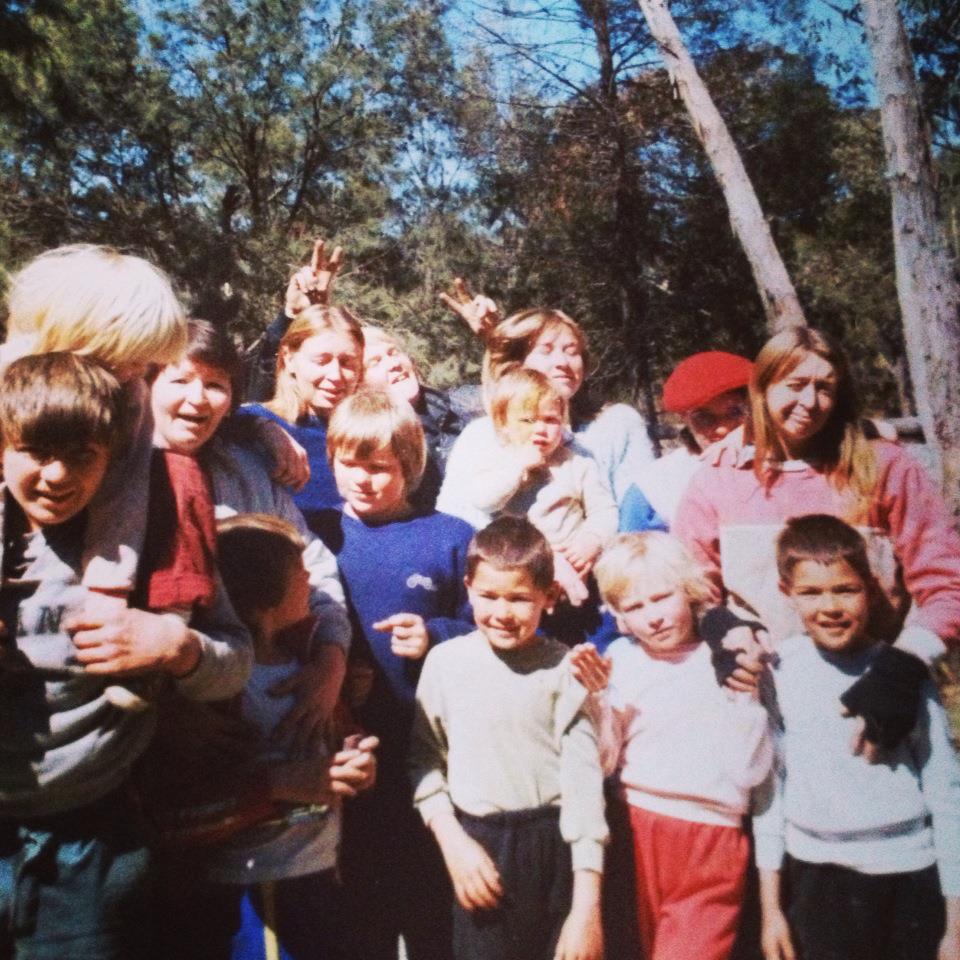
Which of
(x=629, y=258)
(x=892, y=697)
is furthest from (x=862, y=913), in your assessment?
(x=629, y=258)

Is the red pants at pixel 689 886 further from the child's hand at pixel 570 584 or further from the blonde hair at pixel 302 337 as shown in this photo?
the blonde hair at pixel 302 337

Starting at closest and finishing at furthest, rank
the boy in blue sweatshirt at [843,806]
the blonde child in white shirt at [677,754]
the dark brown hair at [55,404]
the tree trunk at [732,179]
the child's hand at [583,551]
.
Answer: the dark brown hair at [55,404] → the boy in blue sweatshirt at [843,806] → the blonde child in white shirt at [677,754] → the child's hand at [583,551] → the tree trunk at [732,179]

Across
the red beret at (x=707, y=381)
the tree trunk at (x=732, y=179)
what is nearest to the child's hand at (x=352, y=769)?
the red beret at (x=707, y=381)

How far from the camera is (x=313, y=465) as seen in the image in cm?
229

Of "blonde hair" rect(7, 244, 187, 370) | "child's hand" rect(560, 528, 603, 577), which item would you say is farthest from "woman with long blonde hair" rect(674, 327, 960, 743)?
"blonde hair" rect(7, 244, 187, 370)

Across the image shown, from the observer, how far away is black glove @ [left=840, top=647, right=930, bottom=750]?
5.66 ft

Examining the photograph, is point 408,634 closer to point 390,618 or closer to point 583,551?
point 390,618

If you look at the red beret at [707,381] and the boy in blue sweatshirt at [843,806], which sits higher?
the red beret at [707,381]

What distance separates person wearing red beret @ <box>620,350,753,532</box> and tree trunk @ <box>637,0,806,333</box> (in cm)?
148

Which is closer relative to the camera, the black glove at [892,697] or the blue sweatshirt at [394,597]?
the black glove at [892,697]

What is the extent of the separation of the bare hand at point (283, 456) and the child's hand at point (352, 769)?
0.60 m

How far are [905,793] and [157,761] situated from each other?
1468 mm

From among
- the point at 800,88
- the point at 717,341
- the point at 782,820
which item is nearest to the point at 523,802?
the point at 782,820

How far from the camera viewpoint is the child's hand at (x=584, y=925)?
1748 mm
